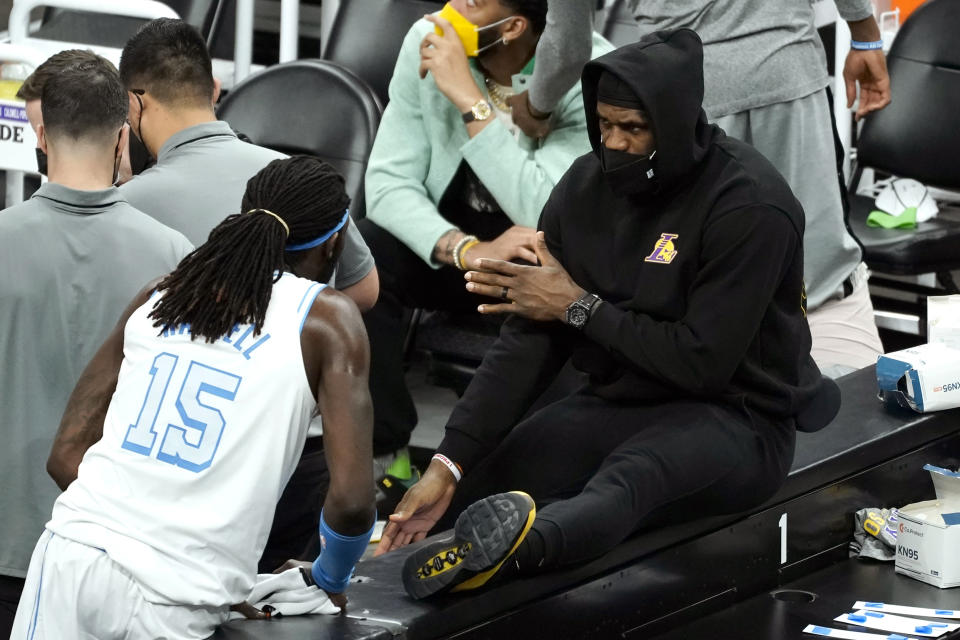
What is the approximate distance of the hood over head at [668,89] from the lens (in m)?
2.63

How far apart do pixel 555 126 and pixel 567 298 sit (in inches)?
37.5

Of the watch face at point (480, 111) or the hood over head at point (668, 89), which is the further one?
the watch face at point (480, 111)

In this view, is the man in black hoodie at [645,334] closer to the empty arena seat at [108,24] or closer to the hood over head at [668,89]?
the hood over head at [668,89]

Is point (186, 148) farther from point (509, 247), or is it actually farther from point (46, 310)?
point (509, 247)

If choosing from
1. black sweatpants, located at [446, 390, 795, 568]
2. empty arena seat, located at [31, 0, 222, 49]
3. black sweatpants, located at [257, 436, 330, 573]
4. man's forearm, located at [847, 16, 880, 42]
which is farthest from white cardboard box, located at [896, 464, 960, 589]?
empty arena seat, located at [31, 0, 222, 49]

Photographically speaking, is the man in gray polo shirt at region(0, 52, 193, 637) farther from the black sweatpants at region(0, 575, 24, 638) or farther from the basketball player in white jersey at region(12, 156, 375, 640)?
the basketball player in white jersey at region(12, 156, 375, 640)

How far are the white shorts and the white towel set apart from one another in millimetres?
202

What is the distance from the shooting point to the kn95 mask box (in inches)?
128

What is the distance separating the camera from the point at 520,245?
11.1 ft

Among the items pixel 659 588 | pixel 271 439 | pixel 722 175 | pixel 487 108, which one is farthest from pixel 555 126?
pixel 271 439

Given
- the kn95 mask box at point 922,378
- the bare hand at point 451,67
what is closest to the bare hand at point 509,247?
the bare hand at point 451,67

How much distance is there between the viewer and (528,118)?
140 inches

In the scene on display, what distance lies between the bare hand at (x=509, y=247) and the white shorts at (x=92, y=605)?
1561mm

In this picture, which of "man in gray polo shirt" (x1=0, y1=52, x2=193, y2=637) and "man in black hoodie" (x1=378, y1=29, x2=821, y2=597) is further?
"man in black hoodie" (x1=378, y1=29, x2=821, y2=597)
